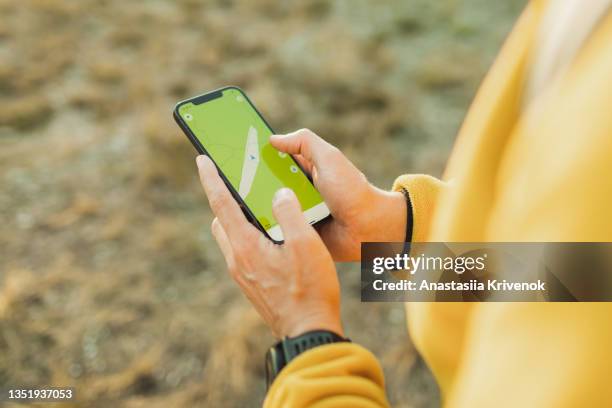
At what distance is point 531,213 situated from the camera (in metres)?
0.47

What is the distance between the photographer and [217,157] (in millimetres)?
1084

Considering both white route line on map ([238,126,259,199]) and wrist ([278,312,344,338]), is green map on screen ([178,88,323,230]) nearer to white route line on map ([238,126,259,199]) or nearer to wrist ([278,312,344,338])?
white route line on map ([238,126,259,199])

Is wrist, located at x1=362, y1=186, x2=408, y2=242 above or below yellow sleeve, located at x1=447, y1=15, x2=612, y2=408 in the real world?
below

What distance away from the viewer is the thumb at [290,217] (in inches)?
31.8

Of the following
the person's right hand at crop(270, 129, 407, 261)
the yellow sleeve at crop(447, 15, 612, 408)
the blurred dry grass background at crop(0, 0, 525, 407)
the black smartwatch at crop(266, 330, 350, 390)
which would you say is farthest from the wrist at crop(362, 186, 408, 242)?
the blurred dry grass background at crop(0, 0, 525, 407)

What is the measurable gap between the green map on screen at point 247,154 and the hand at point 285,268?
0.11 meters

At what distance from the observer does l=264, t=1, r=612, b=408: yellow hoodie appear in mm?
434

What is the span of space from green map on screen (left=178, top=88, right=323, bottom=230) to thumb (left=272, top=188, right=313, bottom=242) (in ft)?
0.56

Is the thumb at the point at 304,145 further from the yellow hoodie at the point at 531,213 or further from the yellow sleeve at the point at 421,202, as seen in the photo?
the yellow hoodie at the point at 531,213

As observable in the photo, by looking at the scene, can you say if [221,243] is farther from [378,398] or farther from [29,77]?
[29,77]

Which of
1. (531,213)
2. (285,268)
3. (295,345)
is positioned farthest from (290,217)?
(531,213)

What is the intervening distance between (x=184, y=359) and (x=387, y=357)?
1.96 feet

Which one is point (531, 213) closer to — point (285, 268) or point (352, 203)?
point (285, 268)

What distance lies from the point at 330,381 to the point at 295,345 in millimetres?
93
